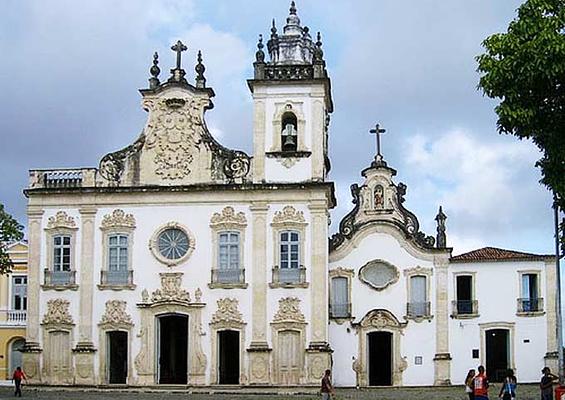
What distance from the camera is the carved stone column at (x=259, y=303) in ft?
112

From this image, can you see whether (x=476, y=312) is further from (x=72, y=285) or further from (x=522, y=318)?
(x=72, y=285)

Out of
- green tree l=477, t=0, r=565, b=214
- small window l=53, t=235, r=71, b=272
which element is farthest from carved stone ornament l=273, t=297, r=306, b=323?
green tree l=477, t=0, r=565, b=214

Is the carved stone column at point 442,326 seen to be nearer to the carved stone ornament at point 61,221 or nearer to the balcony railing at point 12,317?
the carved stone ornament at point 61,221

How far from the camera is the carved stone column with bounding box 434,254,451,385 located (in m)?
37.6

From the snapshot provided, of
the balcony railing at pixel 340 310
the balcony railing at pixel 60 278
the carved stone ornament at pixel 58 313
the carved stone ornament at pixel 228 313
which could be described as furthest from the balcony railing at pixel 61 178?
the balcony railing at pixel 340 310

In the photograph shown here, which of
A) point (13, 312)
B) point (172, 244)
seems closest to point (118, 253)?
point (172, 244)

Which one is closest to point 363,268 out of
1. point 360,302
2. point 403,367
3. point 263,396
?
point 360,302

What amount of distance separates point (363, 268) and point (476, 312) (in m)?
4.37

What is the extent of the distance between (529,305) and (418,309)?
408cm

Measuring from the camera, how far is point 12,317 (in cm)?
4303

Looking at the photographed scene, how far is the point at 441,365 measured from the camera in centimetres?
3762

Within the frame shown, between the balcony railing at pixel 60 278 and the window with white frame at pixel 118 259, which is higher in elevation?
the window with white frame at pixel 118 259

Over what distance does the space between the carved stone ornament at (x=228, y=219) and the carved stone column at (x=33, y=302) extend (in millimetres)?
5973

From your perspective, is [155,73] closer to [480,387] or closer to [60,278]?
[60,278]
